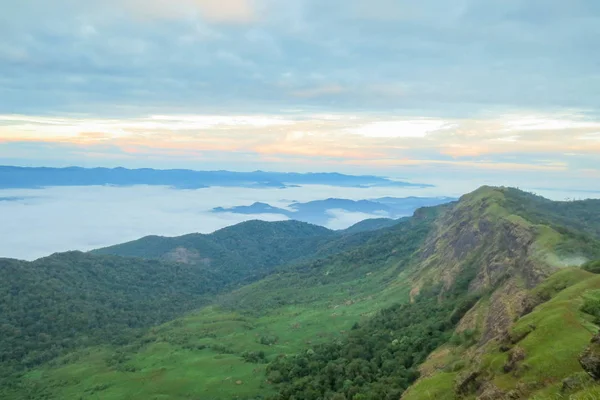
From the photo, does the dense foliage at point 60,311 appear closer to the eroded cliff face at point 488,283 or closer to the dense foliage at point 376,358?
the dense foliage at point 376,358

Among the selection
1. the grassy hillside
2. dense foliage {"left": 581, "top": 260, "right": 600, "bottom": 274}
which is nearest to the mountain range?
dense foliage {"left": 581, "top": 260, "right": 600, "bottom": 274}

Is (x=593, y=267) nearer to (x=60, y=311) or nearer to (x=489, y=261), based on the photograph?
(x=489, y=261)

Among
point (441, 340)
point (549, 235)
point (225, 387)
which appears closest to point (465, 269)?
point (549, 235)

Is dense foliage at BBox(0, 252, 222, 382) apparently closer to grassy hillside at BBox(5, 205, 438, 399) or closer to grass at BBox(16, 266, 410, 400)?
grassy hillside at BBox(5, 205, 438, 399)

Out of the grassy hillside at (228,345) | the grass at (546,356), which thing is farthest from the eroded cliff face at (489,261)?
the grassy hillside at (228,345)

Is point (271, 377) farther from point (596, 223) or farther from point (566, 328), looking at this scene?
point (596, 223)
